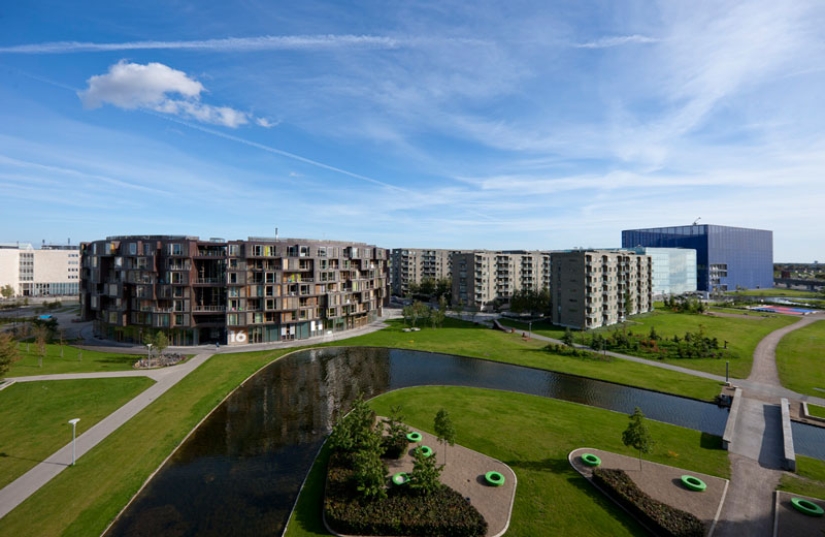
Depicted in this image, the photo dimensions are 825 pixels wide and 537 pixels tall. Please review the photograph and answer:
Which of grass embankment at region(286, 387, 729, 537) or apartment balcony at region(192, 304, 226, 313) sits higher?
apartment balcony at region(192, 304, 226, 313)

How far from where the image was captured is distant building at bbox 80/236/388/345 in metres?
67.2

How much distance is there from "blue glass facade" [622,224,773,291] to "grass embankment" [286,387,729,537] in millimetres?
164017

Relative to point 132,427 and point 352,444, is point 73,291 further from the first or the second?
point 352,444

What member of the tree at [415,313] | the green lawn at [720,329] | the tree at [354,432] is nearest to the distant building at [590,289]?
the green lawn at [720,329]

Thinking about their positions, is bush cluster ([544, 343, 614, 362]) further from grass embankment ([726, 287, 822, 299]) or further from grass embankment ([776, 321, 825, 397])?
grass embankment ([726, 287, 822, 299])

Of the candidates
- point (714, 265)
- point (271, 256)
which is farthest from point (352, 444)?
point (714, 265)

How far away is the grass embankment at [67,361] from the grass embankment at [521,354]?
1297 inches

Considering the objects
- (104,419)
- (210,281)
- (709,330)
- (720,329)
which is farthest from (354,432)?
(720,329)

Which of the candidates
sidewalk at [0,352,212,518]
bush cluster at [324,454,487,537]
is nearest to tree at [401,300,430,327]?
sidewalk at [0,352,212,518]

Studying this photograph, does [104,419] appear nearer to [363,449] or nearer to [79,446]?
[79,446]

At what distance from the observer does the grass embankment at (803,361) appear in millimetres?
46000

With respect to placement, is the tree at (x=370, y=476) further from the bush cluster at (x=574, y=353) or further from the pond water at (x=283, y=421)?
the bush cluster at (x=574, y=353)

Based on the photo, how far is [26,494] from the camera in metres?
24.5

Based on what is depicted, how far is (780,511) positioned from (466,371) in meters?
34.0
